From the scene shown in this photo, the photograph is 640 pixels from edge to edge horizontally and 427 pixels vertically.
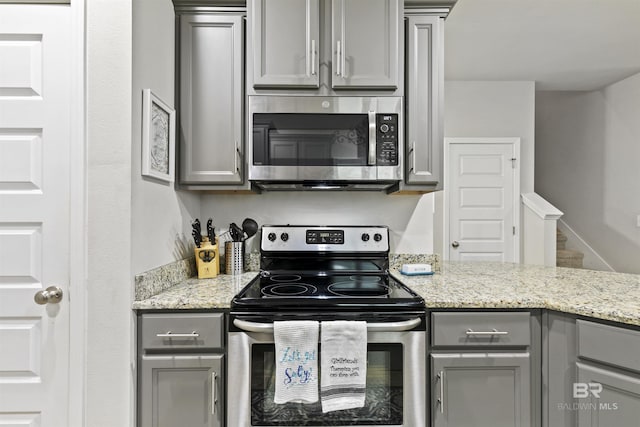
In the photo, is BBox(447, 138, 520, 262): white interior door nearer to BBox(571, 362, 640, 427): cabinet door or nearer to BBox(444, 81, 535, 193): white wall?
BBox(444, 81, 535, 193): white wall

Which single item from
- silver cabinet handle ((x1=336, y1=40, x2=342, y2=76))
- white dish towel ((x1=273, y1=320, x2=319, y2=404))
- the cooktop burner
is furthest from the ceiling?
white dish towel ((x1=273, y1=320, x2=319, y2=404))

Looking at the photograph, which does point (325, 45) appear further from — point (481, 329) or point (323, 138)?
point (481, 329)

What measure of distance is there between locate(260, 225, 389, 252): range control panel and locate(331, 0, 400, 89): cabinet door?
798 millimetres

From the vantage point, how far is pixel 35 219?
1363 mm

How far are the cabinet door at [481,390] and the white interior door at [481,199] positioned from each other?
2.78 meters

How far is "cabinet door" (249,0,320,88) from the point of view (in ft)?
5.70

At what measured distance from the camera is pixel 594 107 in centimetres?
450

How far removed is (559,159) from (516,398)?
16.7 ft

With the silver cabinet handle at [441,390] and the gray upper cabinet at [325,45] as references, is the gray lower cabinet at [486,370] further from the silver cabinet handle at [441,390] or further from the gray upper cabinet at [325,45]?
the gray upper cabinet at [325,45]

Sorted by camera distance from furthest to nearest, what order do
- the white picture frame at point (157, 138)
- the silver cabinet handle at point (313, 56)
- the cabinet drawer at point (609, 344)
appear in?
the silver cabinet handle at point (313, 56) < the white picture frame at point (157, 138) < the cabinet drawer at point (609, 344)

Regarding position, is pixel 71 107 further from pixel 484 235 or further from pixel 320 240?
pixel 484 235

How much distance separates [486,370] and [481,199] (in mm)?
3039

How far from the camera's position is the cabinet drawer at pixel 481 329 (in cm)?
135

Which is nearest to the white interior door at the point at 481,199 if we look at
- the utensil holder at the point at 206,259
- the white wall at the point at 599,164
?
the white wall at the point at 599,164
